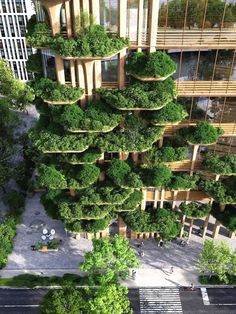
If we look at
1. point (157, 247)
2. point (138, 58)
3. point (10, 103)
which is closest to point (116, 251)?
point (157, 247)

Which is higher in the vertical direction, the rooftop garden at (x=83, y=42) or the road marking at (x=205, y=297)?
the rooftop garden at (x=83, y=42)

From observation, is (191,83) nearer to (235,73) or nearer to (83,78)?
(235,73)

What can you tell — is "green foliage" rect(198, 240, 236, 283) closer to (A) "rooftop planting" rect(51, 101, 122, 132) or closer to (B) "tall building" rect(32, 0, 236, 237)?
(B) "tall building" rect(32, 0, 236, 237)

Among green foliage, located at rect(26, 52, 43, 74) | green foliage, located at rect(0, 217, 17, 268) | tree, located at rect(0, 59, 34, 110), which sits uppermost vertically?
green foliage, located at rect(26, 52, 43, 74)

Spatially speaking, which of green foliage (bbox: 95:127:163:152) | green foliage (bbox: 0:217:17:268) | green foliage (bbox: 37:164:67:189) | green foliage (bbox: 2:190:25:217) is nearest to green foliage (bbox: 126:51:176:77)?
green foliage (bbox: 95:127:163:152)

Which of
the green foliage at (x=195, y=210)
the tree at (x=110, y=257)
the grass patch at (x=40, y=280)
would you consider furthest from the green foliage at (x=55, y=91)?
the grass patch at (x=40, y=280)

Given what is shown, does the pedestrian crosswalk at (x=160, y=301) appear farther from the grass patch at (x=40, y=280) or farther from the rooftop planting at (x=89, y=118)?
the rooftop planting at (x=89, y=118)
